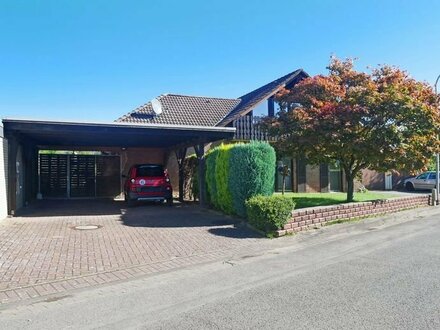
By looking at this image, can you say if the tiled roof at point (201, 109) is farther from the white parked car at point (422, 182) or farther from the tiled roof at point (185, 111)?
the white parked car at point (422, 182)

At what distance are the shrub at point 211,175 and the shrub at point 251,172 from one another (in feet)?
6.18

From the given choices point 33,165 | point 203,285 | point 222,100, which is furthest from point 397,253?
point 222,100

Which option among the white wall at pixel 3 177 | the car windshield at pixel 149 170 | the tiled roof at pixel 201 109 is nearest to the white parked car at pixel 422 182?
the tiled roof at pixel 201 109

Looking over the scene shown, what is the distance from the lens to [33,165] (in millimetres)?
19297

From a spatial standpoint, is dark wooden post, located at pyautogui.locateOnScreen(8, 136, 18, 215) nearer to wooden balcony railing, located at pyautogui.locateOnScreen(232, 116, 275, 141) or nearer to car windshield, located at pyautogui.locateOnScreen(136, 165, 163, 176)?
car windshield, located at pyautogui.locateOnScreen(136, 165, 163, 176)

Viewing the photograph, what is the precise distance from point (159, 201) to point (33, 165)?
24.3 feet

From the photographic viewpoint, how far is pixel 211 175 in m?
13.4

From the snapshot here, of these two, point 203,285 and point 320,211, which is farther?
point 320,211

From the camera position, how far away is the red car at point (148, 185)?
49.8 feet

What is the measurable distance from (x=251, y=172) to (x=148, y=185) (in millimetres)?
5715

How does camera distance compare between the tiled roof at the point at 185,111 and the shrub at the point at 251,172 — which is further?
the tiled roof at the point at 185,111

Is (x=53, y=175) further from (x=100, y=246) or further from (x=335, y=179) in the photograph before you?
(x=335, y=179)

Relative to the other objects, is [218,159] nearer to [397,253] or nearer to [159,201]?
[159,201]

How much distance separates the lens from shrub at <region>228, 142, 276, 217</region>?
1091cm
